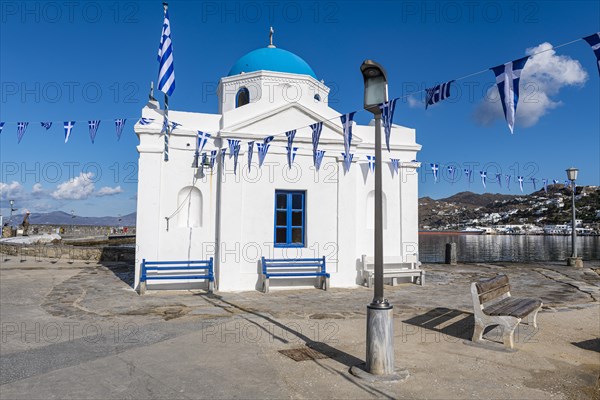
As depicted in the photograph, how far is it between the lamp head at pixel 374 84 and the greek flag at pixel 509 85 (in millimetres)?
1378

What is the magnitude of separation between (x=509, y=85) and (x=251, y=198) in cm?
802

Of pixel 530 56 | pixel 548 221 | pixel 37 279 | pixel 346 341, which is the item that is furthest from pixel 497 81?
pixel 548 221

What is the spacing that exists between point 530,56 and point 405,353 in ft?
13.8

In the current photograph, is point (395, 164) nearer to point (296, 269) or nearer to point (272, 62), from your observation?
point (296, 269)

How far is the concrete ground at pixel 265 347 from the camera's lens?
477 centimetres

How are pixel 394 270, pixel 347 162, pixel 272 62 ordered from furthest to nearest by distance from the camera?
pixel 272 62, pixel 394 270, pixel 347 162

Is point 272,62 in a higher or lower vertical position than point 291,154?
higher

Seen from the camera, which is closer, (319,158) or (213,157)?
(213,157)

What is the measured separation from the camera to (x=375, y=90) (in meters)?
5.76

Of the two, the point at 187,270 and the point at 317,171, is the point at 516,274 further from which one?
the point at 187,270

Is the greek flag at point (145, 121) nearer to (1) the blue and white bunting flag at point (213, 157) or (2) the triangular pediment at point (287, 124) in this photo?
(1) the blue and white bunting flag at point (213, 157)

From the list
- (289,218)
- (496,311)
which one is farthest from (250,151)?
(496,311)

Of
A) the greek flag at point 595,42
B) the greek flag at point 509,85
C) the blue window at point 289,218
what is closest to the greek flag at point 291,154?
the blue window at point 289,218

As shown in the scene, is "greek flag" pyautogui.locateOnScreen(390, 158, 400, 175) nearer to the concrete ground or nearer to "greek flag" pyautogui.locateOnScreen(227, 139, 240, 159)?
the concrete ground
